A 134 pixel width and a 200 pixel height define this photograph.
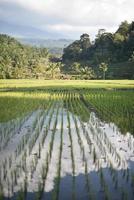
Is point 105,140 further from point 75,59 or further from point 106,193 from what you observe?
point 75,59

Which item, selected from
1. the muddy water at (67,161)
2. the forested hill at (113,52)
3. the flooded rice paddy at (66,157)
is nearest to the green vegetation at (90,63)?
the forested hill at (113,52)

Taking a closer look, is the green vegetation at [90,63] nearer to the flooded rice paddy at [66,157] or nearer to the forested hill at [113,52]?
the forested hill at [113,52]

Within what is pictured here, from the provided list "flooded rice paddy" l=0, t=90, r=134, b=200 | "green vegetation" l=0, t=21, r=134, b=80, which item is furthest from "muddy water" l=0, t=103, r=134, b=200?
"green vegetation" l=0, t=21, r=134, b=80

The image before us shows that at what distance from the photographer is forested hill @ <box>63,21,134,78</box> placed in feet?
267

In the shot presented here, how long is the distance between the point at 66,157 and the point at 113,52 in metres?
90.2

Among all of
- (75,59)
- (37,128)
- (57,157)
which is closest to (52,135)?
(37,128)

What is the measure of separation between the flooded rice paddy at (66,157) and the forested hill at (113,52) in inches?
2283

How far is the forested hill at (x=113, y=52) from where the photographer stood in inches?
3201

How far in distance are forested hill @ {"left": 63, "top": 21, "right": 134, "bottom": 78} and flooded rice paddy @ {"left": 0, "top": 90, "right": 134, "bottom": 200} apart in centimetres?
5799

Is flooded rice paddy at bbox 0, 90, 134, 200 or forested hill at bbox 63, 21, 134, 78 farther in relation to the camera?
forested hill at bbox 63, 21, 134, 78

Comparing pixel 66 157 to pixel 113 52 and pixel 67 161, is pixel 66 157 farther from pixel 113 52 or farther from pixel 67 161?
pixel 113 52

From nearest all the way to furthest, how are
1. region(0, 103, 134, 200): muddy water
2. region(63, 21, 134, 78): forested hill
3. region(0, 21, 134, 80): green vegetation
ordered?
region(0, 103, 134, 200): muddy water, region(0, 21, 134, 80): green vegetation, region(63, 21, 134, 78): forested hill

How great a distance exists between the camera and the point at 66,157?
10.2 m

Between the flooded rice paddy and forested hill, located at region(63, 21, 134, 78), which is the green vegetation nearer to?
forested hill, located at region(63, 21, 134, 78)
